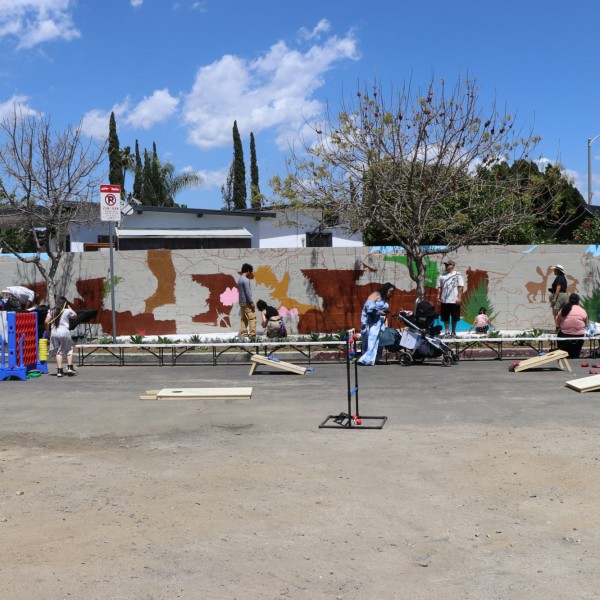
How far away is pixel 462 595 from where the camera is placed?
162 inches

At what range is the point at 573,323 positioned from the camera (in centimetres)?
1459

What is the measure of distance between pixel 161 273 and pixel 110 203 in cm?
394

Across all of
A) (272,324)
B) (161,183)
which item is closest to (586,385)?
(272,324)

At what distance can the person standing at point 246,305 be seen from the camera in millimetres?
16844

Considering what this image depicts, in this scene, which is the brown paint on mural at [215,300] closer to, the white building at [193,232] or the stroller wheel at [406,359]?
the stroller wheel at [406,359]

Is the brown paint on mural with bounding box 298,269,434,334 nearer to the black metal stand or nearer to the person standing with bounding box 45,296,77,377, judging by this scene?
the person standing with bounding box 45,296,77,377

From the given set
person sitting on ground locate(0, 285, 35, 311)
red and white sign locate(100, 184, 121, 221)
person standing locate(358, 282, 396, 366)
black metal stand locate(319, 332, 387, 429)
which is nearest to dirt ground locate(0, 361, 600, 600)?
black metal stand locate(319, 332, 387, 429)

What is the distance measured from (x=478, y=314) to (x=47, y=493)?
44.6 feet

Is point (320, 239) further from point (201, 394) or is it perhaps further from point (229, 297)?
point (201, 394)

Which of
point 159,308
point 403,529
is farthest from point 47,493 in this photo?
point 159,308

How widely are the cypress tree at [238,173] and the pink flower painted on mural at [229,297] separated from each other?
1708 inches

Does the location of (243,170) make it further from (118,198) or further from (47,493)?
(47,493)

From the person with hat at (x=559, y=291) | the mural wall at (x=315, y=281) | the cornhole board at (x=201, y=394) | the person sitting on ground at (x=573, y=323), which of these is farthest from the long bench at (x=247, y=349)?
the cornhole board at (x=201, y=394)

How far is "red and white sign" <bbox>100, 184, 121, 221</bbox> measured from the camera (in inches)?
583
